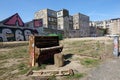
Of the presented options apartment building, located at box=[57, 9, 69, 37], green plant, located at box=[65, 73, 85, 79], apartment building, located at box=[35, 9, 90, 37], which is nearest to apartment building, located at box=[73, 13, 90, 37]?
apartment building, located at box=[35, 9, 90, 37]

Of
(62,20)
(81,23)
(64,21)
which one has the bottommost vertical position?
(81,23)

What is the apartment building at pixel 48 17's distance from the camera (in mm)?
72688

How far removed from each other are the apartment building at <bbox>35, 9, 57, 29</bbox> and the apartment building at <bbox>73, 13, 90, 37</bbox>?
467 inches

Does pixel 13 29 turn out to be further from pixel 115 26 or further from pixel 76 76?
pixel 115 26

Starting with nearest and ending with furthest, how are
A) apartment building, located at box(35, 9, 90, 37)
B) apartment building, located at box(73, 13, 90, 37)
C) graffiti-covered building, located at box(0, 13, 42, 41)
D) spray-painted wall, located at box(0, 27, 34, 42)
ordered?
spray-painted wall, located at box(0, 27, 34, 42) < graffiti-covered building, located at box(0, 13, 42, 41) < apartment building, located at box(35, 9, 90, 37) < apartment building, located at box(73, 13, 90, 37)

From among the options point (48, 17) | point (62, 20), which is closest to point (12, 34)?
point (48, 17)

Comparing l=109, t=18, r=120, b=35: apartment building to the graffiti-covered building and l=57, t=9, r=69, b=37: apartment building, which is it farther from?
the graffiti-covered building

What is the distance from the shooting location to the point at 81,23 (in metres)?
86.0

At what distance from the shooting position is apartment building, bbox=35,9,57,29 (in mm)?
72688

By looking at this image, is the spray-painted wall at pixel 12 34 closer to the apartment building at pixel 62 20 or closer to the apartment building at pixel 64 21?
the apartment building at pixel 64 21

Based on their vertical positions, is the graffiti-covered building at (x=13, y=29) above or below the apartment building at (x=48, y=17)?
below

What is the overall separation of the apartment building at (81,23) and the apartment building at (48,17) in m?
11.9

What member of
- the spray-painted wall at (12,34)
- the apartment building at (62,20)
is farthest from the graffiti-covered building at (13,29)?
the apartment building at (62,20)

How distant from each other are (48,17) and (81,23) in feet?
68.6
